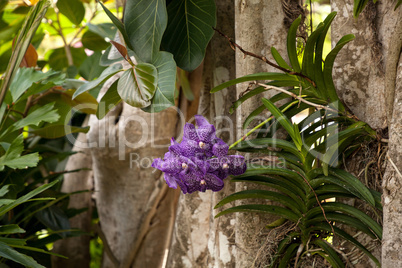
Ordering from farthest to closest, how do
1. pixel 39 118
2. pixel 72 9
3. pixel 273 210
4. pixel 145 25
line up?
pixel 72 9, pixel 39 118, pixel 145 25, pixel 273 210

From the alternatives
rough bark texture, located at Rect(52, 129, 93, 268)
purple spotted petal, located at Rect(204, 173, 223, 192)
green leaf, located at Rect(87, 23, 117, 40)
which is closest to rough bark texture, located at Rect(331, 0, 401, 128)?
purple spotted petal, located at Rect(204, 173, 223, 192)

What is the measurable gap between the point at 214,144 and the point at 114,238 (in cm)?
129

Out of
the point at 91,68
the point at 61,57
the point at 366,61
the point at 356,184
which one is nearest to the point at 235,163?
the point at 356,184

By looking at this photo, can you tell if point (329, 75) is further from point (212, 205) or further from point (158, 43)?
point (212, 205)

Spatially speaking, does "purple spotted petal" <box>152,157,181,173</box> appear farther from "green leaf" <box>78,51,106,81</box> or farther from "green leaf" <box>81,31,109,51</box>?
"green leaf" <box>81,31,109,51</box>

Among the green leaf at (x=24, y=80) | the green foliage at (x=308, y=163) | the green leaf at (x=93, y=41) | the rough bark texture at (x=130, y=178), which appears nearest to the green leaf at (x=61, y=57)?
the green leaf at (x=93, y=41)

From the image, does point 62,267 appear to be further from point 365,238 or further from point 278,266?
point 365,238

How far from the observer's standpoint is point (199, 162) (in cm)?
92

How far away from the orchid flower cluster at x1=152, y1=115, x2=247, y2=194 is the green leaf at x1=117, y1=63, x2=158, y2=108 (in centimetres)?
25

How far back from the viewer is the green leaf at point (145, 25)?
1197mm

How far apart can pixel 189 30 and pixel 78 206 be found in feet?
4.52

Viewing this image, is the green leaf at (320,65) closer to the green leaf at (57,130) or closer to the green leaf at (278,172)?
the green leaf at (278,172)

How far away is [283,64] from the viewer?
42.4 inches

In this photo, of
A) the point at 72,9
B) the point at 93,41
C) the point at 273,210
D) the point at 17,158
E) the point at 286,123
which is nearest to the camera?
the point at 286,123
